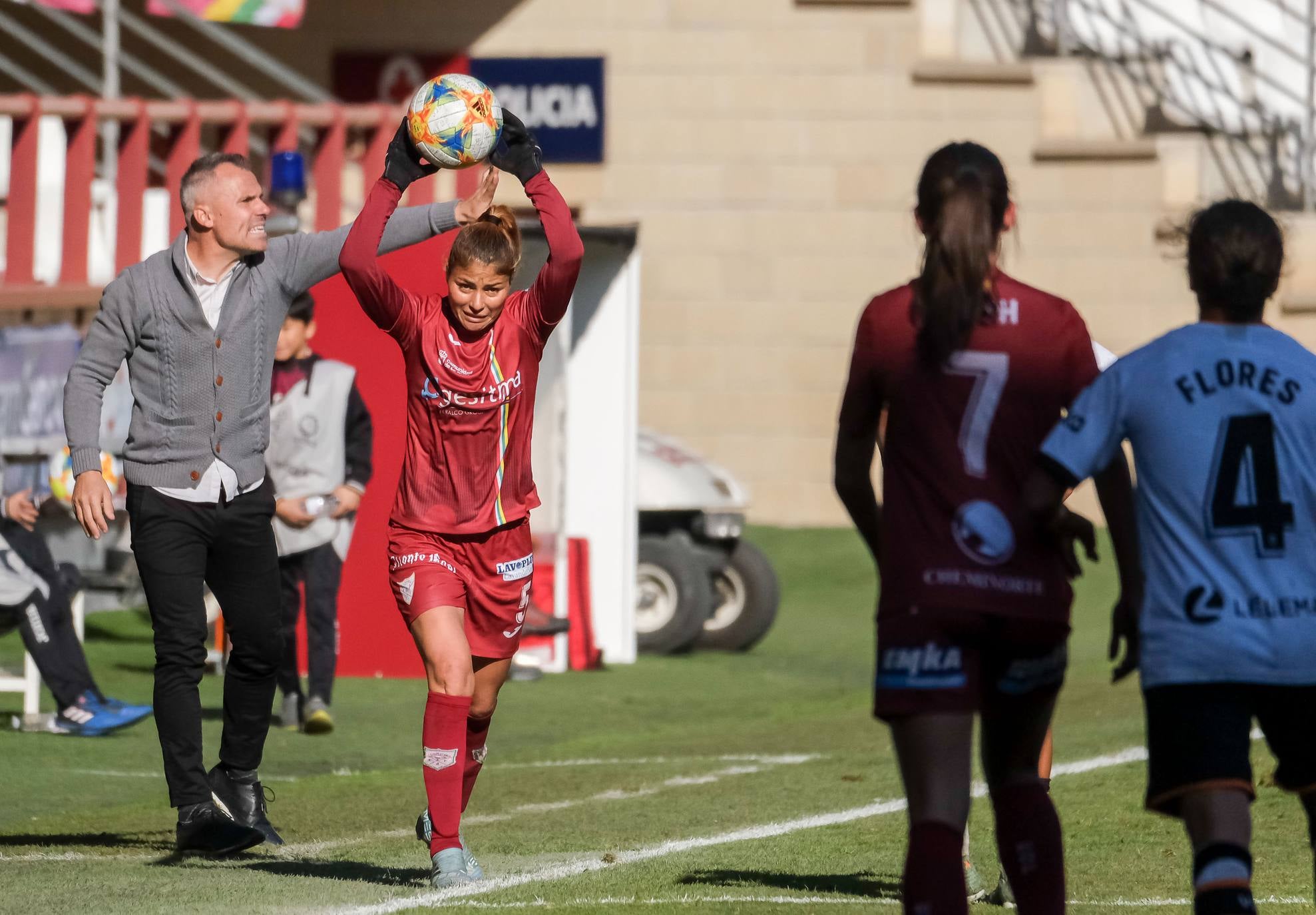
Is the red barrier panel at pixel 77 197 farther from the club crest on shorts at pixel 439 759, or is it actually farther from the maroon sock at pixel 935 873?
the maroon sock at pixel 935 873

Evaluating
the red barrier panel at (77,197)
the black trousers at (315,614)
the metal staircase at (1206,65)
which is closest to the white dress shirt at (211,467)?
the black trousers at (315,614)

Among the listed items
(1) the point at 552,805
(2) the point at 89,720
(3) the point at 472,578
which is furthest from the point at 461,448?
(2) the point at 89,720

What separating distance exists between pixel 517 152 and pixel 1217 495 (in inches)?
101

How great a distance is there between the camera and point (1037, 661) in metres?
4.25

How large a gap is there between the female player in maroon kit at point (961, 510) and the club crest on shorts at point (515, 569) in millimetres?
1774

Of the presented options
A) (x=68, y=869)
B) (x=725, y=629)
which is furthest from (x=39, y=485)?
(x=68, y=869)

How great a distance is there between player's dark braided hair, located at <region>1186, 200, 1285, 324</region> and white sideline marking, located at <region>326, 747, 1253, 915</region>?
1.96m

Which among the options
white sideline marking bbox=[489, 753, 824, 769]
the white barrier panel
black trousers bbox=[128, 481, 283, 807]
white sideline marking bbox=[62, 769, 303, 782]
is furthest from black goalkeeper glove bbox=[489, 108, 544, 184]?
the white barrier panel

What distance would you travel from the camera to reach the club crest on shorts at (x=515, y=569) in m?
5.93

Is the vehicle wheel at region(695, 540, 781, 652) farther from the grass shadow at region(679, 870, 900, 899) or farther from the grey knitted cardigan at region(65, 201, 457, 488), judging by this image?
the grass shadow at region(679, 870, 900, 899)

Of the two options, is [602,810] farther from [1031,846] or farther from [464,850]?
[1031,846]

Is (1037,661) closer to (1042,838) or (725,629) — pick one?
(1042,838)

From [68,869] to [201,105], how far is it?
836 centimetres

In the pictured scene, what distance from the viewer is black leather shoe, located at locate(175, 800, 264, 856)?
6.29 m
